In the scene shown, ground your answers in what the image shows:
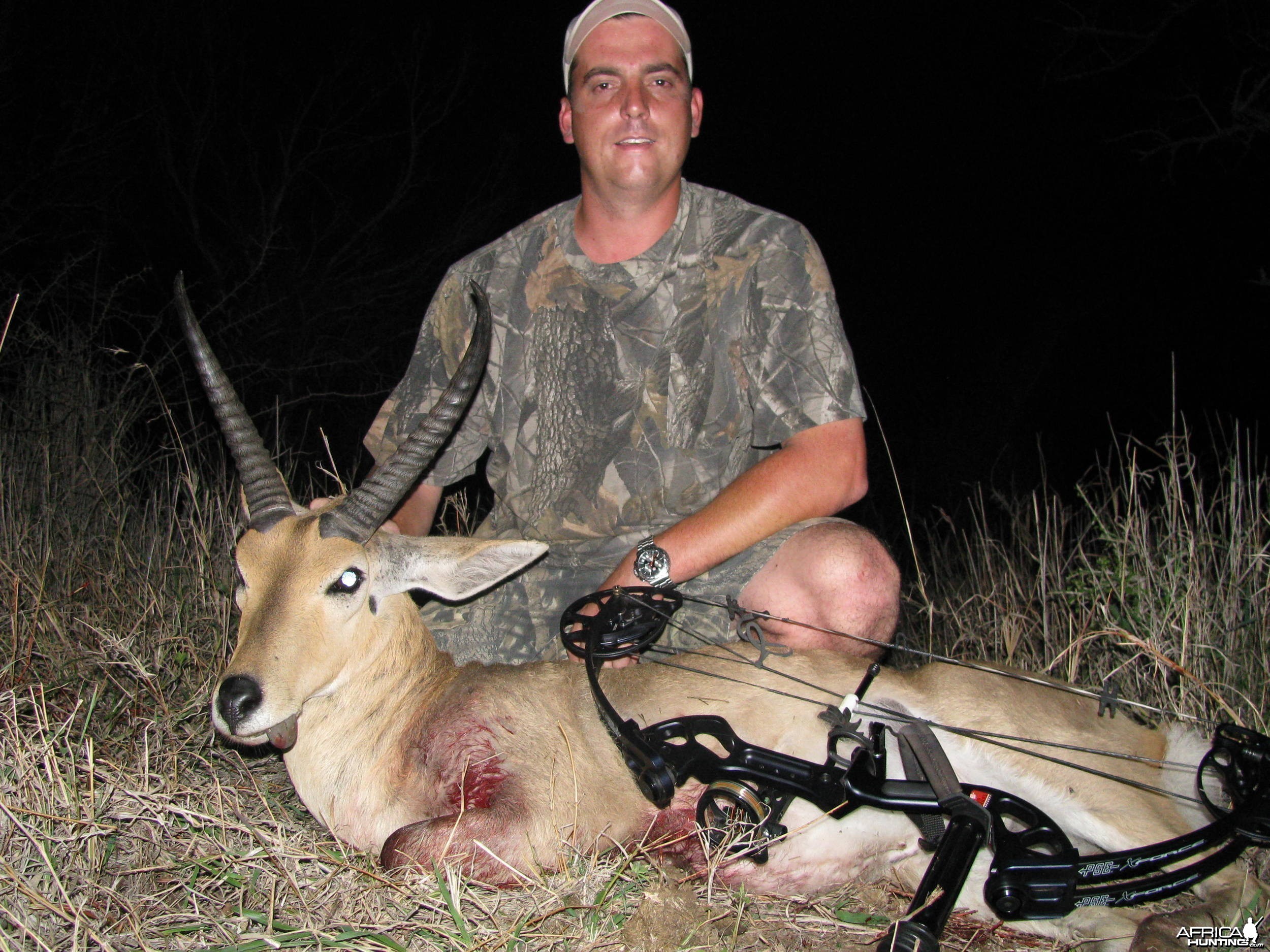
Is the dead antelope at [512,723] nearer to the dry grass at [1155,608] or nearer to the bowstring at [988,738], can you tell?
the bowstring at [988,738]

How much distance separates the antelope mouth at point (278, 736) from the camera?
308 cm

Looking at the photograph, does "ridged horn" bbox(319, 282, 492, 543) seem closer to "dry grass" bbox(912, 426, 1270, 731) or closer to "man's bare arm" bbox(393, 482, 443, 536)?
"man's bare arm" bbox(393, 482, 443, 536)

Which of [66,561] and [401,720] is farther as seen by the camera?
[66,561]

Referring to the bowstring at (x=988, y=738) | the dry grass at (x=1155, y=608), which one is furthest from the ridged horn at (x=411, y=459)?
the dry grass at (x=1155, y=608)

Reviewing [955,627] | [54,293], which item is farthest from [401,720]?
[54,293]

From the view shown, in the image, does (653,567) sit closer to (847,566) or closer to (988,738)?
(847,566)

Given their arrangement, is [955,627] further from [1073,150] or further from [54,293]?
[1073,150]

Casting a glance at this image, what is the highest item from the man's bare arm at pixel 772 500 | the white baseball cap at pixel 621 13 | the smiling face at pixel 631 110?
the white baseball cap at pixel 621 13

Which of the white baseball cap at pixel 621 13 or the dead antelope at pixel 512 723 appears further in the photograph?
the white baseball cap at pixel 621 13

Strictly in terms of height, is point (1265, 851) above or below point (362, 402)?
above

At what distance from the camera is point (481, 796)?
10.2 ft

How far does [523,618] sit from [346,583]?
109 centimetres

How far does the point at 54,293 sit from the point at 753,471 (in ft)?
25.1

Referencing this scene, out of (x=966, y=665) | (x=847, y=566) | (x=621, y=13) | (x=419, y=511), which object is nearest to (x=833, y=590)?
(x=847, y=566)
